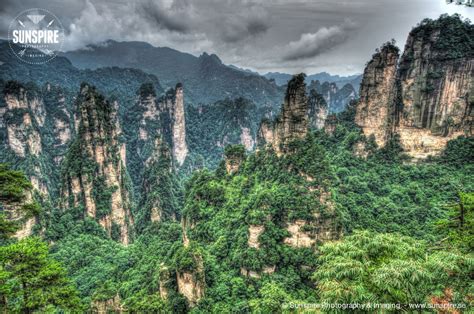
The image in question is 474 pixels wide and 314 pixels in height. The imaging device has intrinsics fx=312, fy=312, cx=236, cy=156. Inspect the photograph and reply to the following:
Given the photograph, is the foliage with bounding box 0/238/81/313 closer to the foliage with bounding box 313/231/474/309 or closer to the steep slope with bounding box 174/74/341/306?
the foliage with bounding box 313/231/474/309

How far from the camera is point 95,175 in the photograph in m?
48.1

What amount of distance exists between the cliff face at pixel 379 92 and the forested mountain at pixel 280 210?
0.18 metres

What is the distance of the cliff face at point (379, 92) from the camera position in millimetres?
43875

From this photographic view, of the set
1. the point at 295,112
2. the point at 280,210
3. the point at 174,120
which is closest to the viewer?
the point at 280,210

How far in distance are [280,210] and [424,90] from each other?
33.6 meters

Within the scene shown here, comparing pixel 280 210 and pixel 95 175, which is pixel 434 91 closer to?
pixel 280 210

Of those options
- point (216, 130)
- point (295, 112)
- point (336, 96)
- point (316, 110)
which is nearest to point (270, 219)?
point (295, 112)

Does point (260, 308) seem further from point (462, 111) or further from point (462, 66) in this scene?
point (462, 66)

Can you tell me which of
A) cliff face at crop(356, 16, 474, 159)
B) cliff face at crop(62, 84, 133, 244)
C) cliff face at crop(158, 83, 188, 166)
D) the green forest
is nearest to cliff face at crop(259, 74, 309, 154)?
the green forest

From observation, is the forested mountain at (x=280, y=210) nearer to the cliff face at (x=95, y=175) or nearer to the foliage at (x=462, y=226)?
the foliage at (x=462, y=226)

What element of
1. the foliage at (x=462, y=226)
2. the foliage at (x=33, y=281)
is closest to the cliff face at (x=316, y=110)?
the foliage at (x=462, y=226)

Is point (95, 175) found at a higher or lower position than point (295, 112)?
lower

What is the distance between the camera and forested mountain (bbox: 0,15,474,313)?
10688 mm

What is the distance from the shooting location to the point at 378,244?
10320 millimetres
